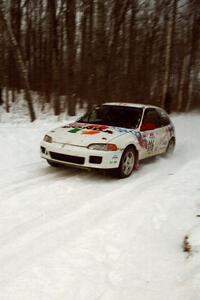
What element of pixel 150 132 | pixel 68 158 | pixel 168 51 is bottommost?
pixel 68 158

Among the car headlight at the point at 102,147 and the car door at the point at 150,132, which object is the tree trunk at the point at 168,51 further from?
the car headlight at the point at 102,147

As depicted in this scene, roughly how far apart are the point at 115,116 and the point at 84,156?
65.8 inches

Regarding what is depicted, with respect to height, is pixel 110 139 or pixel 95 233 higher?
pixel 110 139

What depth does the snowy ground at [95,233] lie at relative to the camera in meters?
3.35

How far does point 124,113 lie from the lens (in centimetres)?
788

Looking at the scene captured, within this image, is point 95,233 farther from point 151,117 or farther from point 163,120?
point 163,120

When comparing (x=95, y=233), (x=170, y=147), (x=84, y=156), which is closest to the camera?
(x=95, y=233)

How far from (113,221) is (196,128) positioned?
1181 centimetres

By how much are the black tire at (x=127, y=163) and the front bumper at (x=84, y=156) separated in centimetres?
15

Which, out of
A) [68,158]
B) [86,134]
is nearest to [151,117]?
[86,134]

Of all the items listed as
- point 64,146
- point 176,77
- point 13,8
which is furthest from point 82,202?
point 176,77

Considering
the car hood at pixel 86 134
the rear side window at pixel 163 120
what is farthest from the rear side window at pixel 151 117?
the car hood at pixel 86 134

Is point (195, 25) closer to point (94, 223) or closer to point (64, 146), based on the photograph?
point (64, 146)

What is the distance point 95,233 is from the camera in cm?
446
